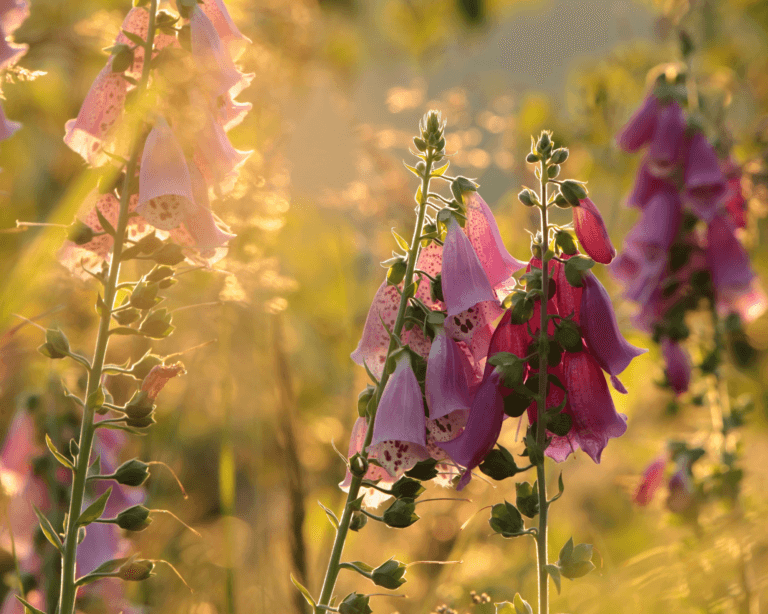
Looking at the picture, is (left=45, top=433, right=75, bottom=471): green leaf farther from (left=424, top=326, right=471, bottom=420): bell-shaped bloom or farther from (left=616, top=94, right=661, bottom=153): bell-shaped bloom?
(left=616, top=94, right=661, bottom=153): bell-shaped bloom

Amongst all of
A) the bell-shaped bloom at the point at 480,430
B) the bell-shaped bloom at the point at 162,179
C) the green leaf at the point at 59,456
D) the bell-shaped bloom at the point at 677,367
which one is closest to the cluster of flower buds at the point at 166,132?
the bell-shaped bloom at the point at 162,179

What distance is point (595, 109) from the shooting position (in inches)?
68.7

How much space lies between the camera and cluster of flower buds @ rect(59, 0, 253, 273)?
63 centimetres

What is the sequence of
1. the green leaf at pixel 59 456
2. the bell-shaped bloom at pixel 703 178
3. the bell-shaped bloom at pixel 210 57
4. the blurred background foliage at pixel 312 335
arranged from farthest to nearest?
the bell-shaped bloom at pixel 703 178, the blurred background foliage at pixel 312 335, the bell-shaped bloom at pixel 210 57, the green leaf at pixel 59 456

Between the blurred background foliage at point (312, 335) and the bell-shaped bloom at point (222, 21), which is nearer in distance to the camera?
the bell-shaped bloom at point (222, 21)

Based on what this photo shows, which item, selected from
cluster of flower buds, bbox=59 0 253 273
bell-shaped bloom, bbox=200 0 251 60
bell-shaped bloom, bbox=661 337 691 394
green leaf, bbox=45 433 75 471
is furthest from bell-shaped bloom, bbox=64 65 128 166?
bell-shaped bloom, bbox=661 337 691 394

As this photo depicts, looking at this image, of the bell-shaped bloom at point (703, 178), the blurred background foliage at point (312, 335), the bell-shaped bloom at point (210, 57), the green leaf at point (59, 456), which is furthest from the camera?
the bell-shaped bloom at point (703, 178)

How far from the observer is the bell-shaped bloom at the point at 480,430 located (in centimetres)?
59

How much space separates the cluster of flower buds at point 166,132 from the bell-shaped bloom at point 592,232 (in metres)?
0.34

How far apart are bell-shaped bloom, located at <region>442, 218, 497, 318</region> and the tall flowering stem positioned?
1.3 inches

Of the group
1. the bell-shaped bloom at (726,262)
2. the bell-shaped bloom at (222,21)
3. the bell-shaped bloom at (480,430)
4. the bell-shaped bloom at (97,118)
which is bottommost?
Result: the bell-shaped bloom at (480,430)

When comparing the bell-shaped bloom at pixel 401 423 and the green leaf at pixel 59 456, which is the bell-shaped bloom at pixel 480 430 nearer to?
the bell-shaped bloom at pixel 401 423

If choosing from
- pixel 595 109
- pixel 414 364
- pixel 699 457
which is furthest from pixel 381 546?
pixel 414 364

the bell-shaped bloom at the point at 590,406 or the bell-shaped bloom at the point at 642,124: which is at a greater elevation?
the bell-shaped bloom at the point at 642,124
